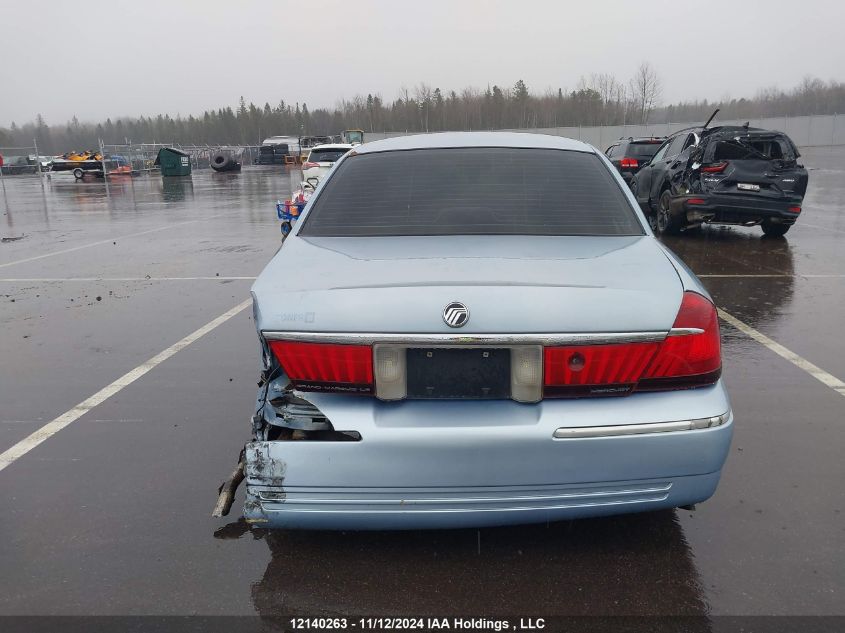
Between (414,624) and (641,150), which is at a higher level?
(641,150)

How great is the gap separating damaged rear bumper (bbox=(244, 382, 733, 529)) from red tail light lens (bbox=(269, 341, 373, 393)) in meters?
0.05

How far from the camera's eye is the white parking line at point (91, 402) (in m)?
3.73

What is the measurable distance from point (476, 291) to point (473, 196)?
118 centimetres

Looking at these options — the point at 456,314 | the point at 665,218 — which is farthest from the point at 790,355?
the point at 665,218

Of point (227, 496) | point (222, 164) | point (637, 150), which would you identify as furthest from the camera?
point (222, 164)

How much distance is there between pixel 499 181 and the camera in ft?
11.4

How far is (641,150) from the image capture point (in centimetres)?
1664

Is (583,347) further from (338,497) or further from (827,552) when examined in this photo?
(827,552)

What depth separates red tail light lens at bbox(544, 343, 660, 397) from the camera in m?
2.29

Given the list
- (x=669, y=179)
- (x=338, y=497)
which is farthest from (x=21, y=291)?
(x=669, y=179)

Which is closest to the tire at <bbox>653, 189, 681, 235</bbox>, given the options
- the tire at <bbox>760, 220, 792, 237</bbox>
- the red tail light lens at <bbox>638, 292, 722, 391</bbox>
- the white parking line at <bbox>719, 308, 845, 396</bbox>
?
the tire at <bbox>760, 220, 792, 237</bbox>

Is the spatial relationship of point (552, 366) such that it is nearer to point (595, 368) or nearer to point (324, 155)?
point (595, 368)

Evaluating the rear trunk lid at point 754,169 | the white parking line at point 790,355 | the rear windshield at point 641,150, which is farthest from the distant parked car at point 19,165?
the white parking line at point 790,355

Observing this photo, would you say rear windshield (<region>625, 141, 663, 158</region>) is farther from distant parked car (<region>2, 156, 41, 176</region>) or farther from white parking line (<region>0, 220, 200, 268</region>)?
distant parked car (<region>2, 156, 41, 176</region>)
